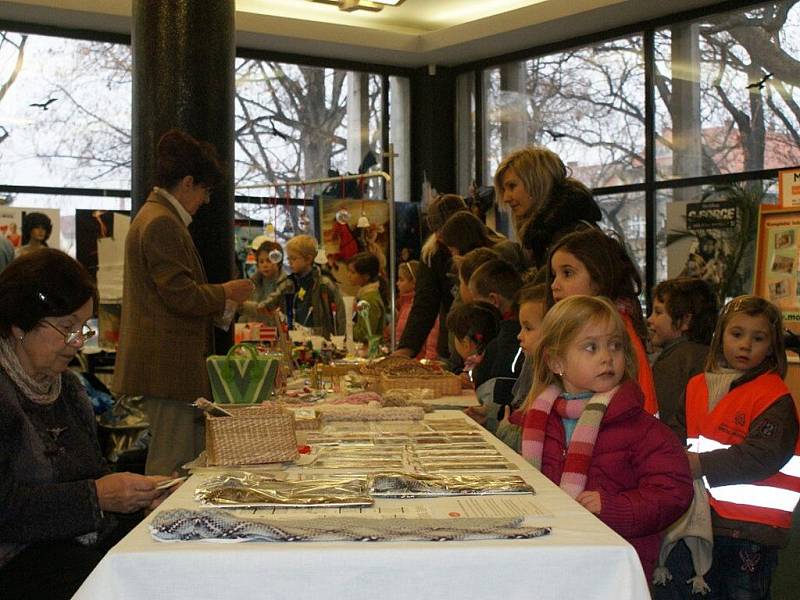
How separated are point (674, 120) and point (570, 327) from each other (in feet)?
19.5

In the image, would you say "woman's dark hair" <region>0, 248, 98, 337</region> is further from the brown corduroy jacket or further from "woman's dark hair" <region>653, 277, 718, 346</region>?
"woman's dark hair" <region>653, 277, 718, 346</region>

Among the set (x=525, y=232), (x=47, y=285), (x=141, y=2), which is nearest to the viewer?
(x=47, y=285)

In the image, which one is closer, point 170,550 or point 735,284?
point 170,550

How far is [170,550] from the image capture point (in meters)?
1.40

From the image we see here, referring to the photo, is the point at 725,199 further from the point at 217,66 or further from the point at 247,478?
the point at 247,478

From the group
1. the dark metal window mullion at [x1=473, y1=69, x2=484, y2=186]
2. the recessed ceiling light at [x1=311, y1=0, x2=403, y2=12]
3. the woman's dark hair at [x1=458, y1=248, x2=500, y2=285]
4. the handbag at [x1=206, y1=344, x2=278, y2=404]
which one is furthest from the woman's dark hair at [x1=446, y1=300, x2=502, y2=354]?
the dark metal window mullion at [x1=473, y1=69, x2=484, y2=186]

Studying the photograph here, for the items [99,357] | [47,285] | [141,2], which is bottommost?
[99,357]

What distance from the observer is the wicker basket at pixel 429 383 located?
3.53 metres

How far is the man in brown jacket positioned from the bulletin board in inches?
121

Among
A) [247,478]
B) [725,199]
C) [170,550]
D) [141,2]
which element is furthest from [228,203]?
[725,199]

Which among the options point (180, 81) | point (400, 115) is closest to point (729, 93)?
point (400, 115)

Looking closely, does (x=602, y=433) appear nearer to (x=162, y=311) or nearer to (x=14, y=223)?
(x=162, y=311)

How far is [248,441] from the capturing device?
2059 mm

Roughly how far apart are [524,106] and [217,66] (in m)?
4.72
